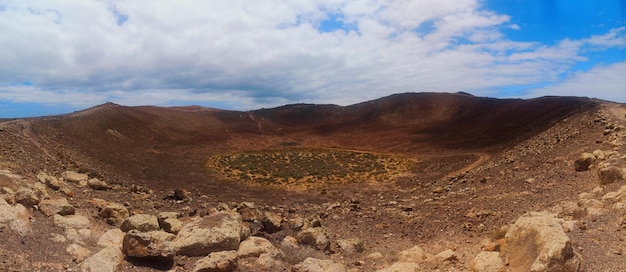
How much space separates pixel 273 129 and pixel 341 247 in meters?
48.5

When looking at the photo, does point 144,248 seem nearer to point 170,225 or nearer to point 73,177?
point 170,225

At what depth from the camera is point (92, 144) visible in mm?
28500

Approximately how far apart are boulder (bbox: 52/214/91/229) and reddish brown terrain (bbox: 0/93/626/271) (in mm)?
210

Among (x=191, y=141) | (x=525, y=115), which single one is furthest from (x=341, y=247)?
(x=525, y=115)

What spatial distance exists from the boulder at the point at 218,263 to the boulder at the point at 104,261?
4.17ft

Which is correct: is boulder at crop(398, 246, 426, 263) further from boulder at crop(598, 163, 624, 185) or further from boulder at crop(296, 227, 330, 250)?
boulder at crop(598, 163, 624, 185)

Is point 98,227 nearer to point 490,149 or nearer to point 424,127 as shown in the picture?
point 490,149

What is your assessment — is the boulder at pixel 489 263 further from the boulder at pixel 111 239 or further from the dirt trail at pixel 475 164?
the dirt trail at pixel 475 164

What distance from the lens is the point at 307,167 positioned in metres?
29.9

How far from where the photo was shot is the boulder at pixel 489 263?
19.6 feet

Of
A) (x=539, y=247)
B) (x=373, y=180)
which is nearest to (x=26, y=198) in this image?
(x=539, y=247)

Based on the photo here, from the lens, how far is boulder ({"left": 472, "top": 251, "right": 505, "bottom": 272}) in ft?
19.6

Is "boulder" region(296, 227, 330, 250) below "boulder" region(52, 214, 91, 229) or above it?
below

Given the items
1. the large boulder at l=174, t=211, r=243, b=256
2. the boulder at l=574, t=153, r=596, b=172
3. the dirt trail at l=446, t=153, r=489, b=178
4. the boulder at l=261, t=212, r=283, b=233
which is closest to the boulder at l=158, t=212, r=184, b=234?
the large boulder at l=174, t=211, r=243, b=256
